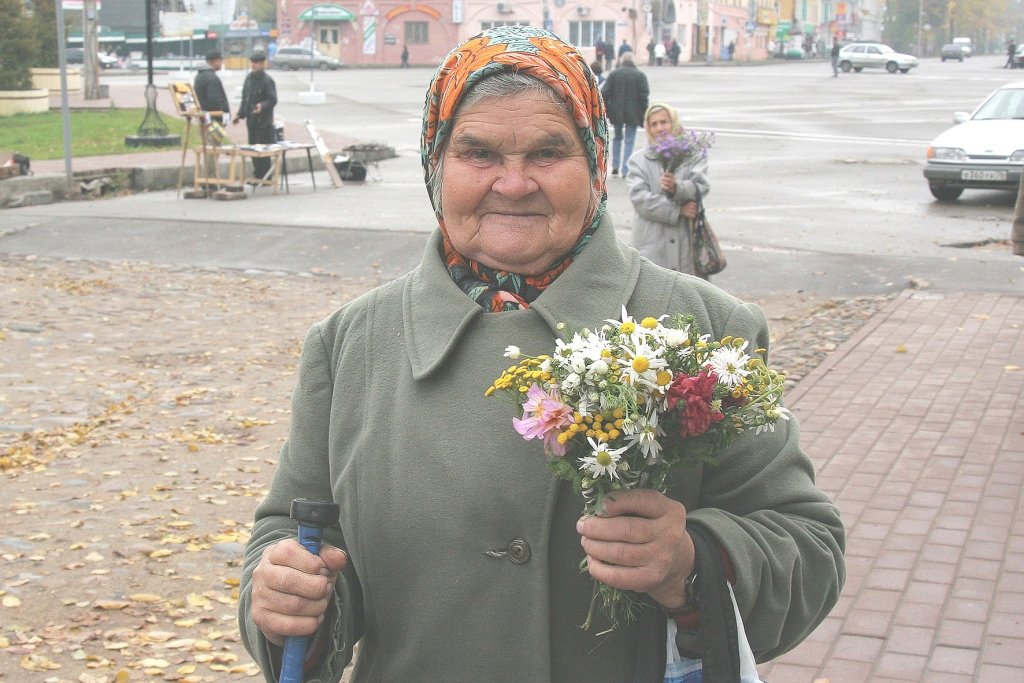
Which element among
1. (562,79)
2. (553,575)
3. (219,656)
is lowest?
(219,656)

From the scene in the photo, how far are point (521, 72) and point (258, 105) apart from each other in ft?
61.8

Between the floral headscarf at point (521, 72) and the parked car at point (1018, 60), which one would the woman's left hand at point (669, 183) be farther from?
the parked car at point (1018, 60)

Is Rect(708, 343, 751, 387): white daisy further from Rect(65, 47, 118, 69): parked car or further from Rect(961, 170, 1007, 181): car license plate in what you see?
Rect(65, 47, 118, 69): parked car

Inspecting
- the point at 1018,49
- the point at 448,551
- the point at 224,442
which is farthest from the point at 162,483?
the point at 1018,49

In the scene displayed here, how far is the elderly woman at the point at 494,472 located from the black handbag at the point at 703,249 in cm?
737

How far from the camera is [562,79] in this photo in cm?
200

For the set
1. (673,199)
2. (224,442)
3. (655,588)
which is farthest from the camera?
(673,199)

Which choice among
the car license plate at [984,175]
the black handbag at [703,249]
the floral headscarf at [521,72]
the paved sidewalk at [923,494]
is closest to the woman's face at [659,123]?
the black handbag at [703,249]

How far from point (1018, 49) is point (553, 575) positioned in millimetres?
81669

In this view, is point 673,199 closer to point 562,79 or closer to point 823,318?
point 823,318

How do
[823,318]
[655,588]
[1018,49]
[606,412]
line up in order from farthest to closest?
[1018,49], [823,318], [655,588], [606,412]

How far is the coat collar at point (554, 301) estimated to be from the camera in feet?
6.66

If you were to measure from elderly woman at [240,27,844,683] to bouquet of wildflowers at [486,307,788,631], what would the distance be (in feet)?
0.71

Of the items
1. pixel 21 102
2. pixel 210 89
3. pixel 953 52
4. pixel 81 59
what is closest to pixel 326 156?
pixel 210 89
